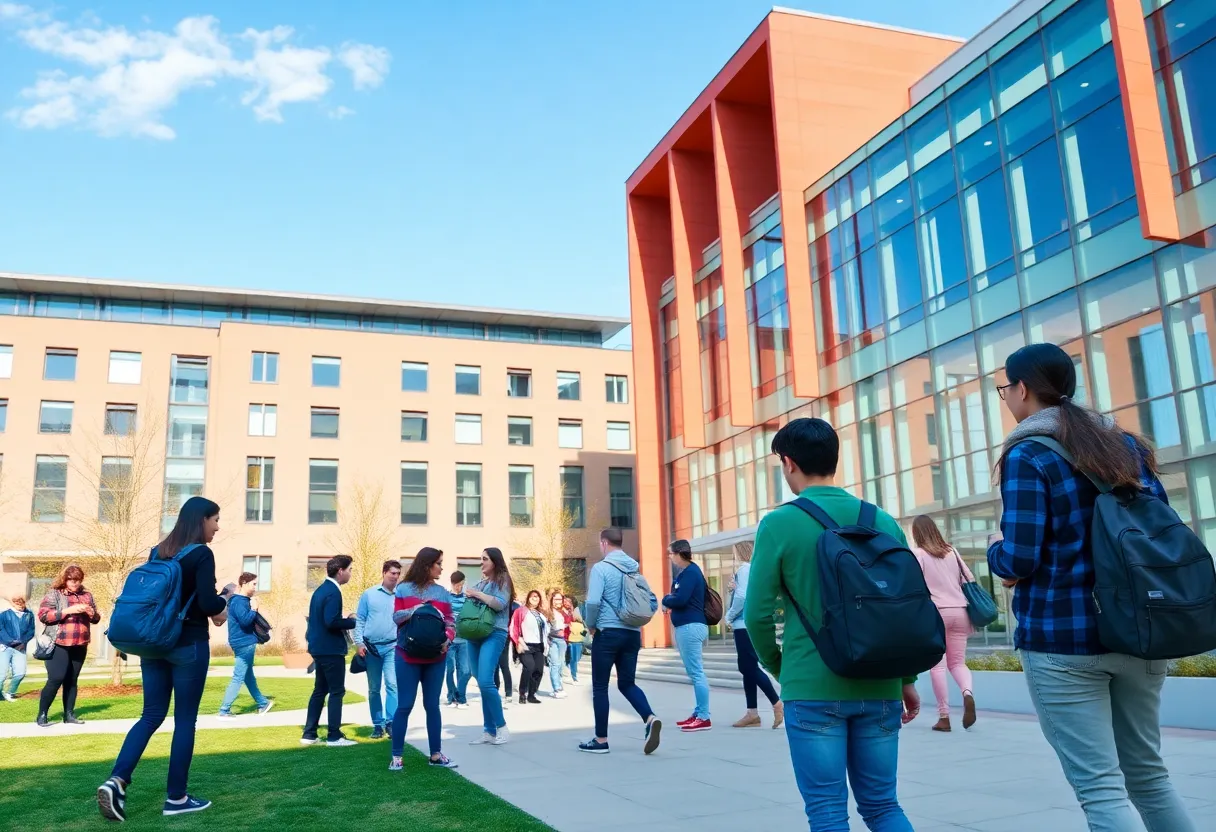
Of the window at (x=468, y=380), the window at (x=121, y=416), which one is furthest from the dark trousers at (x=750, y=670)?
the window at (x=121, y=416)

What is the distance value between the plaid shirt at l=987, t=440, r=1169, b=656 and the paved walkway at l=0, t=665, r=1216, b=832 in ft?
9.04

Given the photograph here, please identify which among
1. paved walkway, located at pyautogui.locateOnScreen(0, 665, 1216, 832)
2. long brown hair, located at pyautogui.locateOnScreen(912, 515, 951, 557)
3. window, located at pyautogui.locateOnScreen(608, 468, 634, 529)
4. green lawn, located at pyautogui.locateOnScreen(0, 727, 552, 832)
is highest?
window, located at pyautogui.locateOnScreen(608, 468, 634, 529)

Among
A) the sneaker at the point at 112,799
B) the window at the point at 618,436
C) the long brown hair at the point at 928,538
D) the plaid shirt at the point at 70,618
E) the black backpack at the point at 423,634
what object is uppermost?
the window at the point at 618,436

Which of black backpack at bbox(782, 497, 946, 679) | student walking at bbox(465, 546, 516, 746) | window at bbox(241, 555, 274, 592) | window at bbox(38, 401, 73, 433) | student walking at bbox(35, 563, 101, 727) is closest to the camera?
black backpack at bbox(782, 497, 946, 679)

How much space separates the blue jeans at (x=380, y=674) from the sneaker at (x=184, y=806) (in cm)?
386

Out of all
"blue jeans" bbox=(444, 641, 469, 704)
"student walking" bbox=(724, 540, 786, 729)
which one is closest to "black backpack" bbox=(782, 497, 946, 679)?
"student walking" bbox=(724, 540, 786, 729)

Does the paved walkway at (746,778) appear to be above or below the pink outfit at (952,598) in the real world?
below

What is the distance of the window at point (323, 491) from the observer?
1815 inches

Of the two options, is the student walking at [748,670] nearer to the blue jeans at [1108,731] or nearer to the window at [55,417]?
the blue jeans at [1108,731]

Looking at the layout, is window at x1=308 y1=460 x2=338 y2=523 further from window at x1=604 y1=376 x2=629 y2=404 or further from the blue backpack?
the blue backpack

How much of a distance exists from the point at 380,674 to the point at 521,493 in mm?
39243

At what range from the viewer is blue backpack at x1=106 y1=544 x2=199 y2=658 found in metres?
5.96

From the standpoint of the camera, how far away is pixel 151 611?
19.7ft

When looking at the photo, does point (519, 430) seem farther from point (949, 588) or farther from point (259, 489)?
point (949, 588)
